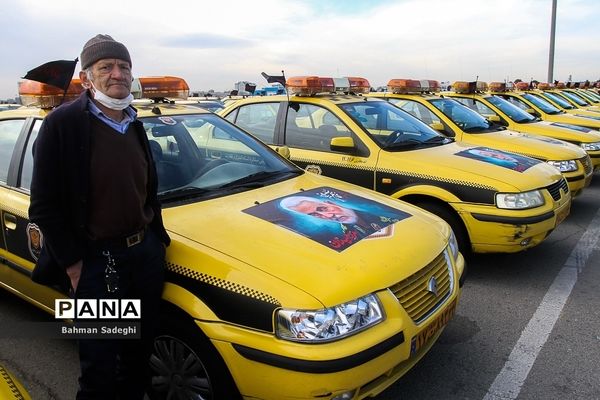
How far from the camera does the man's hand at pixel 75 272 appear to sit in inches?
79.7

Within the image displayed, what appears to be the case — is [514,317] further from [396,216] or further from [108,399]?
[108,399]

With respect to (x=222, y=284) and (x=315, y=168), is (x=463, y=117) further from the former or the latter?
(x=222, y=284)

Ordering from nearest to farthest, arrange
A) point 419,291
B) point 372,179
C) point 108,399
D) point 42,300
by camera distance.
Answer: point 108,399, point 419,291, point 42,300, point 372,179

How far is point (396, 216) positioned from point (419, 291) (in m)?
0.63

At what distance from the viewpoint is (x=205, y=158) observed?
133 inches

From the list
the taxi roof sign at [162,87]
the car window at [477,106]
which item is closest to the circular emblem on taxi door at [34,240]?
the taxi roof sign at [162,87]

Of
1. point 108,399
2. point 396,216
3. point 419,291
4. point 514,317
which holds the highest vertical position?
point 396,216

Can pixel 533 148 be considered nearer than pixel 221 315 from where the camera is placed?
No

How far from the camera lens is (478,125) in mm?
6672

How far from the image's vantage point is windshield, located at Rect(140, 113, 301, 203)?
3.04 meters

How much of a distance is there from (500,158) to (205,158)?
304 cm

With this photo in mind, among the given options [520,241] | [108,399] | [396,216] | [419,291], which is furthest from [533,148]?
[108,399]

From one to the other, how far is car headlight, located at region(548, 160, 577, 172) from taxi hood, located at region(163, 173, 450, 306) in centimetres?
375

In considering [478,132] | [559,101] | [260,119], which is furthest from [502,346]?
[559,101]
